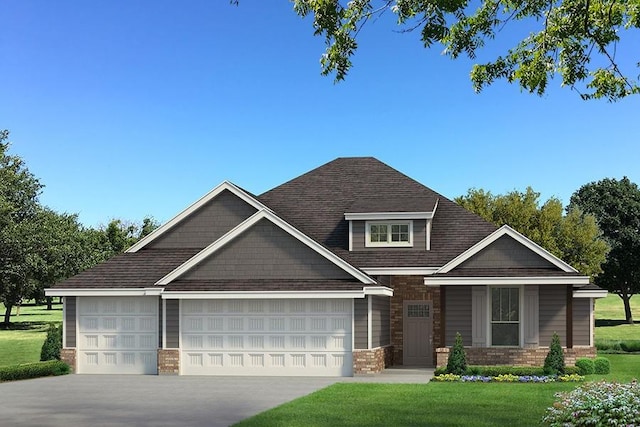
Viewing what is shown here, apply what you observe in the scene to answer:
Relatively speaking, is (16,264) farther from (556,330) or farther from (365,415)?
(365,415)

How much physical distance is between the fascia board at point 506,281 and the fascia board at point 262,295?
303 centimetres

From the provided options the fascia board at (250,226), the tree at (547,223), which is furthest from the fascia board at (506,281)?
the tree at (547,223)

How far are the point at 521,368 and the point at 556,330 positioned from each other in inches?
130

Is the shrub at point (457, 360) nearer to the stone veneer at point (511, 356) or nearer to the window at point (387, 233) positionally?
the stone veneer at point (511, 356)

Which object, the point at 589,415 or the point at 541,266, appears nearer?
the point at 589,415

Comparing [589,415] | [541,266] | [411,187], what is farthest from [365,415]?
[411,187]

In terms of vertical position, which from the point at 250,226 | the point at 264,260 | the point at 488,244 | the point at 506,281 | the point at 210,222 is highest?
the point at 210,222

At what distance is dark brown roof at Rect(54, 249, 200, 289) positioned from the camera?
93.9ft

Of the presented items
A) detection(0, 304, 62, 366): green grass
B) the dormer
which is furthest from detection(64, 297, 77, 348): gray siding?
the dormer

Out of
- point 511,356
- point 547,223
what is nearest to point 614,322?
point 547,223

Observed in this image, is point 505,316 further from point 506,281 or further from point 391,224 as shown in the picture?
point 391,224

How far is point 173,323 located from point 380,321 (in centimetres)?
678

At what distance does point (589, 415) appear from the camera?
477 inches

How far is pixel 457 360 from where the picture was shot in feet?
84.8
